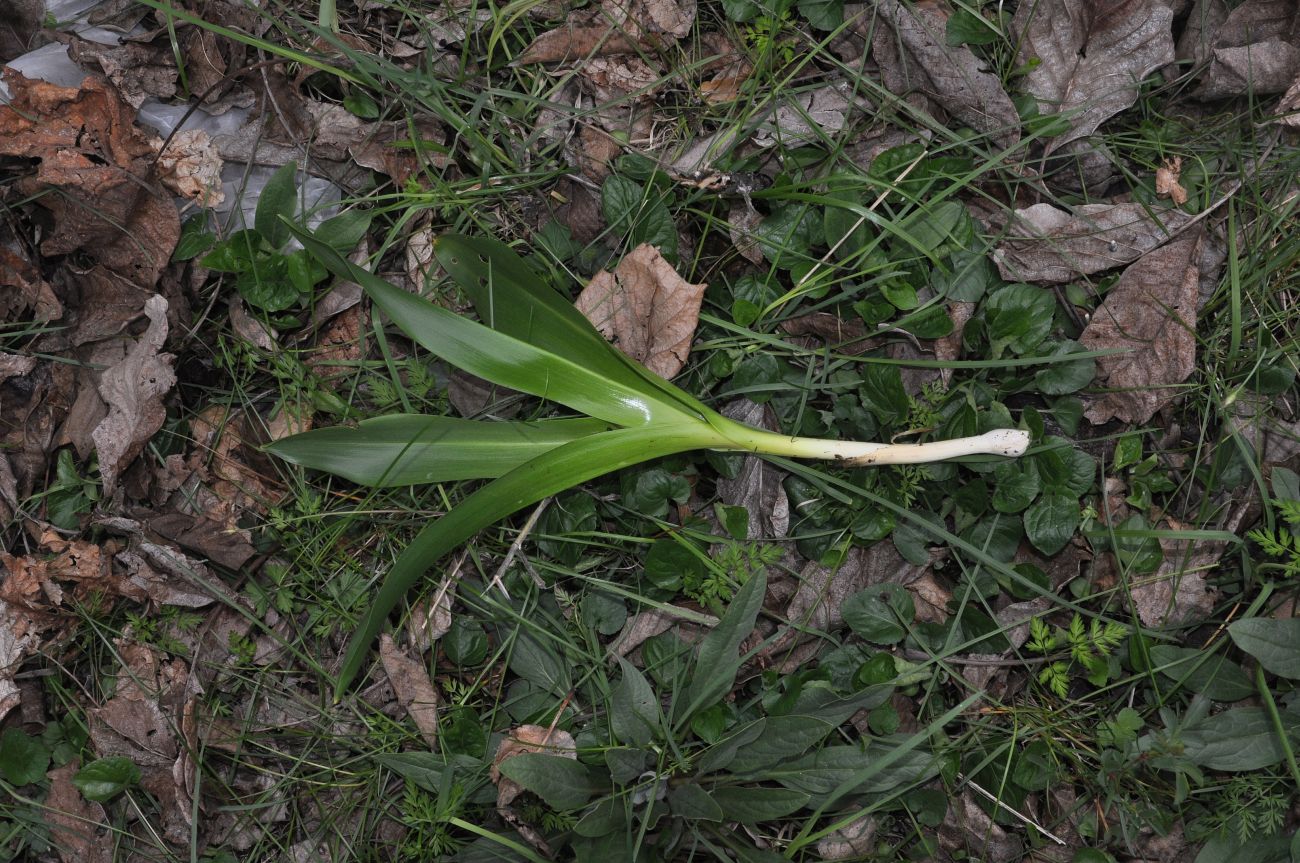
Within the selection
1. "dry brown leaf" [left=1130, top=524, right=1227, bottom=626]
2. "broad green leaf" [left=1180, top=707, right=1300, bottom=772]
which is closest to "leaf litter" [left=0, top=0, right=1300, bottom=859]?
"dry brown leaf" [left=1130, top=524, right=1227, bottom=626]

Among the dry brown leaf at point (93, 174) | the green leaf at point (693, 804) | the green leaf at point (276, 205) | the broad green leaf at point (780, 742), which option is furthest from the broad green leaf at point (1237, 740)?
the dry brown leaf at point (93, 174)

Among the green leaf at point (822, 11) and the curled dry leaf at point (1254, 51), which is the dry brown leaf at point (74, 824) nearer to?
the green leaf at point (822, 11)

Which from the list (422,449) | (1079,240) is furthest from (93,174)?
(1079,240)

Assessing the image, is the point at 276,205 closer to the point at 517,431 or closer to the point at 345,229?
the point at 345,229

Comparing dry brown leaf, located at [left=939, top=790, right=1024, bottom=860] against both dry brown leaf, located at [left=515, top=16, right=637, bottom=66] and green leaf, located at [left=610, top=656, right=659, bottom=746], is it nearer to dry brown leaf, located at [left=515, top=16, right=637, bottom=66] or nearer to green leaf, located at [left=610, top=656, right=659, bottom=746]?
green leaf, located at [left=610, top=656, right=659, bottom=746]

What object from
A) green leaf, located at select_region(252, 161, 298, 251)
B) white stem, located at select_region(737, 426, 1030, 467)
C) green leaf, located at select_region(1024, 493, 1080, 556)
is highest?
green leaf, located at select_region(252, 161, 298, 251)

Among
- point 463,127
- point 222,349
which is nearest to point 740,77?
point 463,127
